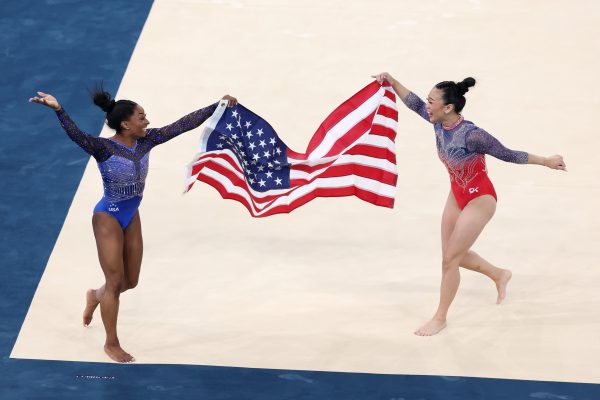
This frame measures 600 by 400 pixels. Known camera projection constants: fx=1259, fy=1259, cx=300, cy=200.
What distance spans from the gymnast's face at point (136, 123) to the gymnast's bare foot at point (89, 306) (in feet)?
4.50

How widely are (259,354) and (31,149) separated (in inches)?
146

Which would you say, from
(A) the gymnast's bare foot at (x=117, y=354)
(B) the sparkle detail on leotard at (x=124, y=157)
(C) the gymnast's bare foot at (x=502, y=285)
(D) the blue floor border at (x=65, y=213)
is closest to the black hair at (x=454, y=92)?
(C) the gymnast's bare foot at (x=502, y=285)

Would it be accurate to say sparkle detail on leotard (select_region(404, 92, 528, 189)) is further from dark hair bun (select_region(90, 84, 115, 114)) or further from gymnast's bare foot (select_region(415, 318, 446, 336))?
dark hair bun (select_region(90, 84, 115, 114))

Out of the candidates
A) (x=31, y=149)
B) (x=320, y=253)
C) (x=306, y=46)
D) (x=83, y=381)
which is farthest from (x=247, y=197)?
(x=306, y=46)

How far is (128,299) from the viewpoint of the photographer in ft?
32.9

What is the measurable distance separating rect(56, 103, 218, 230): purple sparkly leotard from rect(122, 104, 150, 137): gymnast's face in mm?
103

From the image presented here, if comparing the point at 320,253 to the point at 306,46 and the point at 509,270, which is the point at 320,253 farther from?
the point at 306,46

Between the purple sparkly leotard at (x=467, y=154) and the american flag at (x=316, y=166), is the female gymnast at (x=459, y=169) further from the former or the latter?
the american flag at (x=316, y=166)

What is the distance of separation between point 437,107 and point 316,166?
1134 mm

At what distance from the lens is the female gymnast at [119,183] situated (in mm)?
8859

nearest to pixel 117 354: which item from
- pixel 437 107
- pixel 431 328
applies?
pixel 431 328

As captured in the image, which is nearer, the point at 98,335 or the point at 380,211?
the point at 98,335

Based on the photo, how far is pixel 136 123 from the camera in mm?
8891

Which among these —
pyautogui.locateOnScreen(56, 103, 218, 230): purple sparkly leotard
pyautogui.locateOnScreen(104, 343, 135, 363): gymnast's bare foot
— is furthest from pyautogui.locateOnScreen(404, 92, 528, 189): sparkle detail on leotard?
pyautogui.locateOnScreen(104, 343, 135, 363): gymnast's bare foot
